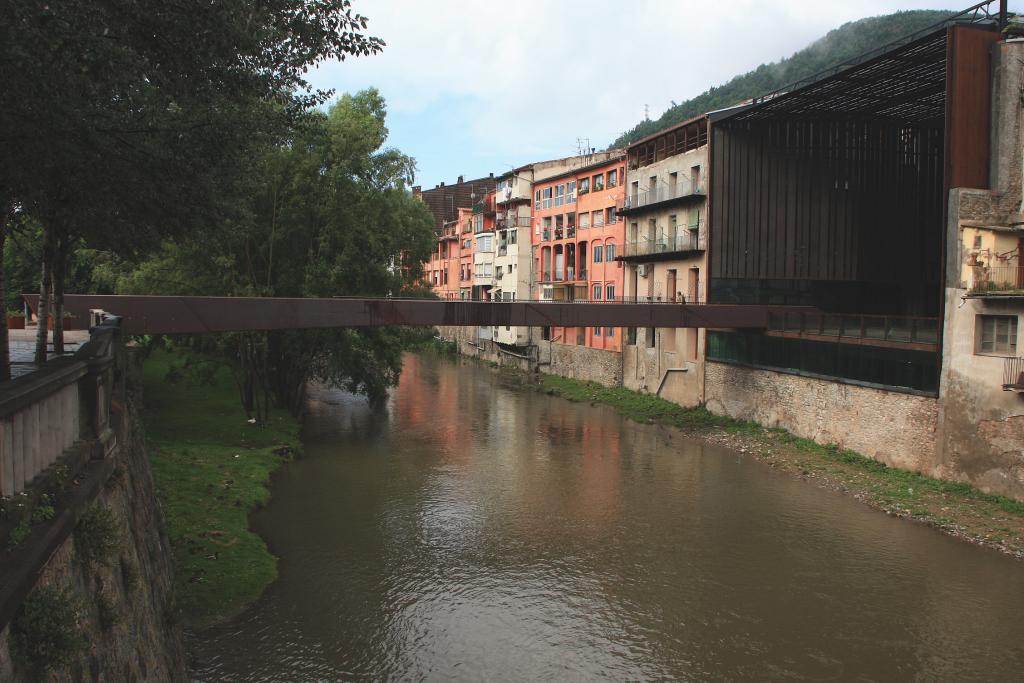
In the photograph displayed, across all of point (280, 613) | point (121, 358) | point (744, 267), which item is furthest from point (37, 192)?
point (744, 267)

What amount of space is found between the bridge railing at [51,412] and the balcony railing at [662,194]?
3200 centimetres

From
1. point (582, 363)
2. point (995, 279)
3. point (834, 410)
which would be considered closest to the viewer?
point (995, 279)

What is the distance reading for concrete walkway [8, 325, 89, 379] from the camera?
1169 cm

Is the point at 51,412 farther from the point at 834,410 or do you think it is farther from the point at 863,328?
the point at 834,410

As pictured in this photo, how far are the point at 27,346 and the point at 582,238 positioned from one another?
3772 cm

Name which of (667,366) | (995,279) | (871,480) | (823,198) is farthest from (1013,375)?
(667,366)

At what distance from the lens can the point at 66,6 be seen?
7.12 meters

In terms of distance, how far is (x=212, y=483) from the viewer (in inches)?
869

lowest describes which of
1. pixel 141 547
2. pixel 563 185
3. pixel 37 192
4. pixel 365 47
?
pixel 141 547

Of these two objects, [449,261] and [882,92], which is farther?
[449,261]

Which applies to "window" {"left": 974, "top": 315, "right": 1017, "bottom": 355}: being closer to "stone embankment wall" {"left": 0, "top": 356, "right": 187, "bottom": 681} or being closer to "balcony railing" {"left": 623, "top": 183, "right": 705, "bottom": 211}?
"balcony railing" {"left": 623, "top": 183, "right": 705, "bottom": 211}

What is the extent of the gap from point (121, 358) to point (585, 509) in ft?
45.7

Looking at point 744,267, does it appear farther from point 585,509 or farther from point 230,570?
point 230,570

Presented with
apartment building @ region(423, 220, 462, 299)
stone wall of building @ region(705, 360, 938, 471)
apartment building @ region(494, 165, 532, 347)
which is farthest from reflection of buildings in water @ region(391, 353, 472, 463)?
apartment building @ region(423, 220, 462, 299)
